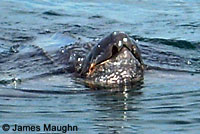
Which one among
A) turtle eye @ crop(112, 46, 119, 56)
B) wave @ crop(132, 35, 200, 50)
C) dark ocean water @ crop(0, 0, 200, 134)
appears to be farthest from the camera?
wave @ crop(132, 35, 200, 50)

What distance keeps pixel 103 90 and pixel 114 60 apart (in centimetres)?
32

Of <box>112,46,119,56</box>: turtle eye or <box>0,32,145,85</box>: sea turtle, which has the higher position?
<box>112,46,119,56</box>: turtle eye

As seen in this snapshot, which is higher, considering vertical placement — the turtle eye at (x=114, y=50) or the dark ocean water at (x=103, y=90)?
the turtle eye at (x=114, y=50)

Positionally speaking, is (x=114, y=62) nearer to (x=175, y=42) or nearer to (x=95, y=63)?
(x=95, y=63)

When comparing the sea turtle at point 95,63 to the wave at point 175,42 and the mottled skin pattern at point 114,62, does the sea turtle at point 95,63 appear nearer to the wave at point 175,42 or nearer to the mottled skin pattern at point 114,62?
the mottled skin pattern at point 114,62

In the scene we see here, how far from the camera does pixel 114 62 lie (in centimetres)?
643

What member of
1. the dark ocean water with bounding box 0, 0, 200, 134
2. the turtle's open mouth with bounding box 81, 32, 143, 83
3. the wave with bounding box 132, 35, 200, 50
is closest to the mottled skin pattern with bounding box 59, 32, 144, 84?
the turtle's open mouth with bounding box 81, 32, 143, 83

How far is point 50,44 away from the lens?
7.92 metres

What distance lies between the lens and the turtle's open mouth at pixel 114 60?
6324 mm

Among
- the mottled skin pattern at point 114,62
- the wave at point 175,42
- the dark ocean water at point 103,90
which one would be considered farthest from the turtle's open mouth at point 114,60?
the wave at point 175,42

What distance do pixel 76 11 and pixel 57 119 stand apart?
270 inches

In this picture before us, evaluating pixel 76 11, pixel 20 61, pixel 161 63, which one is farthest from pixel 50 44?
pixel 76 11

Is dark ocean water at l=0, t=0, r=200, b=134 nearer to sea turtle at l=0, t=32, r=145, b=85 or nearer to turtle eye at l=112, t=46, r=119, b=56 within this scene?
sea turtle at l=0, t=32, r=145, b=85

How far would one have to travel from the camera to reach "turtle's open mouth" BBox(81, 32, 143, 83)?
632 cm
